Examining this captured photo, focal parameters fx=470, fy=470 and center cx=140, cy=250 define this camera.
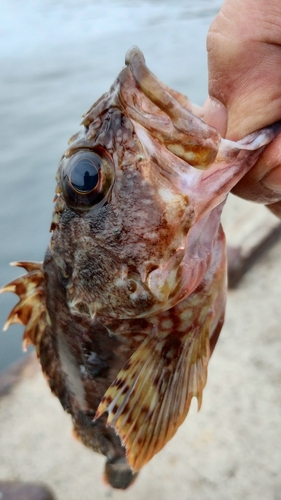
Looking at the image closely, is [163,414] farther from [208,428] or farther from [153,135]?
[208,428]

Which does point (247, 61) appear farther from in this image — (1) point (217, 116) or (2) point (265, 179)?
(2) point (265, 179)

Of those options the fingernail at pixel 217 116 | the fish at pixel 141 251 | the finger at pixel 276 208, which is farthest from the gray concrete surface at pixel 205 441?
the fingernail at pixel 217 116

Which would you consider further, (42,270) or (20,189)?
(20,189)

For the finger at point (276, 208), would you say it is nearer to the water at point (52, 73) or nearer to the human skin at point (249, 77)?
the human skin at point (249, 77)

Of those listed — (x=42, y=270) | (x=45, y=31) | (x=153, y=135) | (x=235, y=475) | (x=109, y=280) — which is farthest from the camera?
(x=45, y=31)

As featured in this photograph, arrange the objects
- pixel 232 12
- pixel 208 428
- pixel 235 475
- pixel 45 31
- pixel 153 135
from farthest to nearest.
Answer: pixel 45 31 < pixel 208 428 < pixel 235 475 < pixel 232 12 < pixel 153 135

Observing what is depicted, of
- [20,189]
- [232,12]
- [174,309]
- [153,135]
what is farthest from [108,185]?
[20,189]
